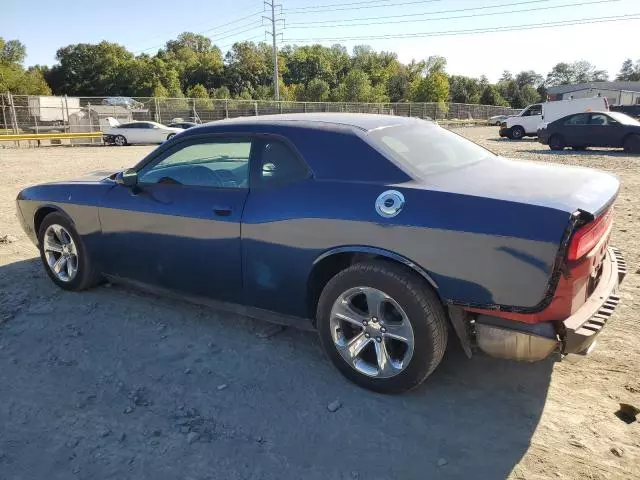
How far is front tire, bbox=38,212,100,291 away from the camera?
14.9 ft

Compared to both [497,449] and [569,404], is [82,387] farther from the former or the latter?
[569,404]

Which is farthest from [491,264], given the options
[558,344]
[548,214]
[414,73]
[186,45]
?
[186,45]

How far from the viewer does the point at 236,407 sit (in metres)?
2.97

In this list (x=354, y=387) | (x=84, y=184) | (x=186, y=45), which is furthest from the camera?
(x=186, y=45)

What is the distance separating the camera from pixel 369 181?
9.89 ft

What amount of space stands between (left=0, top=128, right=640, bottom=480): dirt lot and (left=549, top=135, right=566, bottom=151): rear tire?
1545 centimetres

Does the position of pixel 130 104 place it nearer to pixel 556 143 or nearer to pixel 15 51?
pixel 556 143

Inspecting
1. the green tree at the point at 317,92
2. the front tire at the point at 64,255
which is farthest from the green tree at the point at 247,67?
the front tire at the point at 64,255

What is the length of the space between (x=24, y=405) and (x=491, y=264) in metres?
2.72

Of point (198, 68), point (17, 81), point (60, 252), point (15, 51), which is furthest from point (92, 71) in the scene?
point (60, 252)

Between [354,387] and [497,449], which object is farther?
[354,387]

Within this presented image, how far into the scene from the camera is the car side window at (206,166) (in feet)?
11.7

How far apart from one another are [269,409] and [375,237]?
44.6 inches

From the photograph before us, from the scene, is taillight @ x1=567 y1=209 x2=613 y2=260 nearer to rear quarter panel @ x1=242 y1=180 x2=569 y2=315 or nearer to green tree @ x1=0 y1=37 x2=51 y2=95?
rear quarter panel @ x1=242 y1=180 x2=569 y2=315
